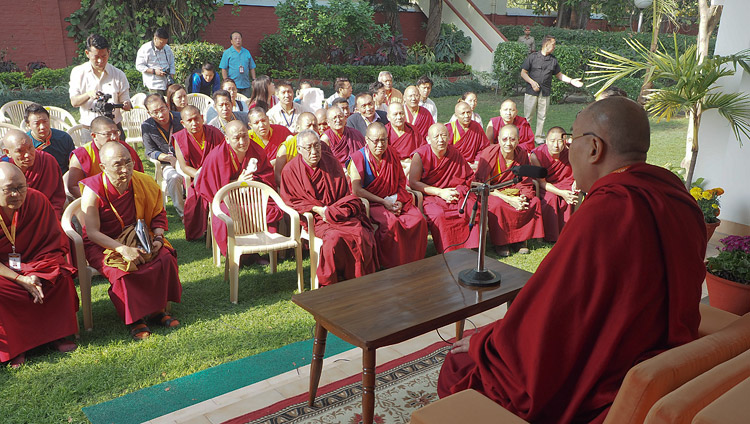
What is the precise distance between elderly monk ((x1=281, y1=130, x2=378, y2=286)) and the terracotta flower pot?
3.01 meters

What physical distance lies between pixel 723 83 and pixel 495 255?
3.37m

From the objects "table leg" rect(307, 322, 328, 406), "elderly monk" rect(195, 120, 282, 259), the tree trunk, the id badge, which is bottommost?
"table leg" rect(307, 322, 328, 406)

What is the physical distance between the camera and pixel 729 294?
4477 millimetres

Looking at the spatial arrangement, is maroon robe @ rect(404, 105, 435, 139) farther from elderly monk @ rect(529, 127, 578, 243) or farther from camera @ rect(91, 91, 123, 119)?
camera @ rect(91, 91, 123, 119)

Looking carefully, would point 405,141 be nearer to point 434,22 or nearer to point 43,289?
point 43,289

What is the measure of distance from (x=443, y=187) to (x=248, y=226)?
238 centimetres

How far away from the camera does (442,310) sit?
3.25 metres

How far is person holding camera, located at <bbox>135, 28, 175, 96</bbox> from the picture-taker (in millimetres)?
10336

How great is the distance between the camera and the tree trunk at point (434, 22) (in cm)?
2188

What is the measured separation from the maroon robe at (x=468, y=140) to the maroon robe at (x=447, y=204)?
107 centimetres

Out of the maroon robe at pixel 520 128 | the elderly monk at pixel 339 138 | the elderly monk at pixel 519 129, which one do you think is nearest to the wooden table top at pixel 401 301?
the elderly monk at pixel 339 138

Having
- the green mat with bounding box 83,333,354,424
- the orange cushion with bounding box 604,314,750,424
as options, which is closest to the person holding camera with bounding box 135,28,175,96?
the green mat with bounding box 83,333,354,424

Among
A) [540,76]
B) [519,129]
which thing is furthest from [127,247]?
[540,76]

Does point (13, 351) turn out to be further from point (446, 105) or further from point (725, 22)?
point (446, 105)
